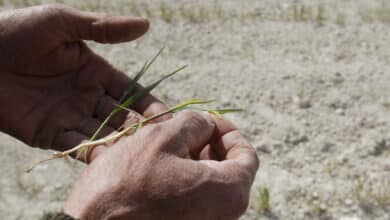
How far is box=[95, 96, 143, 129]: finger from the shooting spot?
6.91ft

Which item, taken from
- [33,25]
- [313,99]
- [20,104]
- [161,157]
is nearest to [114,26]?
[33,25]

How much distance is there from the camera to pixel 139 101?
7.04 ft

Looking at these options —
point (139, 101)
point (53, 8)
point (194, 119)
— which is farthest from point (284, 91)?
point (194, 119)

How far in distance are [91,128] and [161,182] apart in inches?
24.8

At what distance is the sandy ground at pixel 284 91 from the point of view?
2.87m

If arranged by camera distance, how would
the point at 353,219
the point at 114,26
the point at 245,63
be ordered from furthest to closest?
the point at 245,63
the point at 353,219
the point at 114,26

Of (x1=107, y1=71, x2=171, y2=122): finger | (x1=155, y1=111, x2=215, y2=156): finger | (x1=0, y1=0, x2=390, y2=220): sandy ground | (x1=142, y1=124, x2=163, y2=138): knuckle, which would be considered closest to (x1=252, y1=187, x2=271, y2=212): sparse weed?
(x1=0, y1=0, x2=390, y2=220): sandy ground

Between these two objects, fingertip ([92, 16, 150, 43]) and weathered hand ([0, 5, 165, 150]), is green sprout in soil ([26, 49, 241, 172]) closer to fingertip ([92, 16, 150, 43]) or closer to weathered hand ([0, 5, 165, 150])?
weathered hand ([0, 5, 165, 150])

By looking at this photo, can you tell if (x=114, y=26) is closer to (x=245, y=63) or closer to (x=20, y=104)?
(x=20, y=104)

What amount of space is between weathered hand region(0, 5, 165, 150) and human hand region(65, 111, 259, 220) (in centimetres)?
43

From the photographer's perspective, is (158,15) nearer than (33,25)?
No

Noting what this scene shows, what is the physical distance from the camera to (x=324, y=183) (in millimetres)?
2904

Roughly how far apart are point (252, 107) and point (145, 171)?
1.81 m

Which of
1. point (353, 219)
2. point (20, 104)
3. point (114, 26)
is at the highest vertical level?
point (114, 26)
